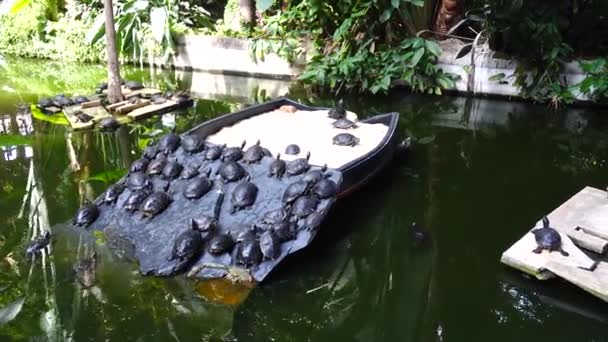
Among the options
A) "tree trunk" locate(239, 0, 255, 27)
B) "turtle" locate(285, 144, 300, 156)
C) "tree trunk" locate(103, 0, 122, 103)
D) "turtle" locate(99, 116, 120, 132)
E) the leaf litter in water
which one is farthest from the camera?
"tree trunk" locate(239, 0, 255, 27)

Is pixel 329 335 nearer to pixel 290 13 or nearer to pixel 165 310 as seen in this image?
pixel 165 310

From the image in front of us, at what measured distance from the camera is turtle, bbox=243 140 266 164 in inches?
148

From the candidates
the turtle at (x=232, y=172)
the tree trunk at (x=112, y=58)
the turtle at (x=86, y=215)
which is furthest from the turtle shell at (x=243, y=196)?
the tree trunk at (x=112, y=58)

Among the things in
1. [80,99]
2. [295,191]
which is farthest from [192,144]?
[80,99]

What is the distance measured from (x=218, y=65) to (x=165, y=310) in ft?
21.2

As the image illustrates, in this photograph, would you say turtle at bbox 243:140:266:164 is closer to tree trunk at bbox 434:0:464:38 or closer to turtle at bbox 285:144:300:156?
turtle at bbox 285:144:300:156

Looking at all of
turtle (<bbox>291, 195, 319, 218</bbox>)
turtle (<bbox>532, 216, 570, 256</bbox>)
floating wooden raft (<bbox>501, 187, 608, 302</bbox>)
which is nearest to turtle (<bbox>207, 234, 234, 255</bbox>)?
turtle (<bbox>291, 195, 319, 218</bbox>)

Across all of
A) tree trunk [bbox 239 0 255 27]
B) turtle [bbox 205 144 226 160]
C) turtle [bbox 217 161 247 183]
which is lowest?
turtle [bbox 217 161 247 183]

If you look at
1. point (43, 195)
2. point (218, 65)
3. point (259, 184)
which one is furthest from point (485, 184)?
point (218, 65)

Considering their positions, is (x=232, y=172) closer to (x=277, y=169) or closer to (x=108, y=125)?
(x=277, y=169)

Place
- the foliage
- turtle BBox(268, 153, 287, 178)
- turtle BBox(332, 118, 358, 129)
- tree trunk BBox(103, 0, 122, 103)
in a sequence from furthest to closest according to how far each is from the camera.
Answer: the foliage
tree trunk BBox(103, 0, 122, 103)
turtle BBox(332, 118, 358, 129)
turtle BBox(268, 153, 287, 178)

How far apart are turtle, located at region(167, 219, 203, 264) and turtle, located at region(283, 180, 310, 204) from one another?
61 cm

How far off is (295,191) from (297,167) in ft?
0.97

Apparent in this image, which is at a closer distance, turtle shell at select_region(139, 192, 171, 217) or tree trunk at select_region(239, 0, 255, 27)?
turtle shell at select_region(139, 192, 171, 217)
